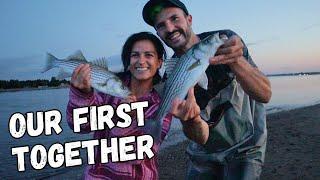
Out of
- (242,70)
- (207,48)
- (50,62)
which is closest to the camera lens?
(207,48)

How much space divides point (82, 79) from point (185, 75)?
1.04m

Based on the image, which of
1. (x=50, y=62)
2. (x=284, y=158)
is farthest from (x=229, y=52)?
(x=284, y=158)

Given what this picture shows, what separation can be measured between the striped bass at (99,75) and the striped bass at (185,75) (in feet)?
1.63

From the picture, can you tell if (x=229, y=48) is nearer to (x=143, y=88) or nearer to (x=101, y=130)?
(x=143, y=88)

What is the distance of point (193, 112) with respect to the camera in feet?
11.9

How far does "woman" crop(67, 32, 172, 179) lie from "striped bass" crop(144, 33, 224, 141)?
200 millimetres

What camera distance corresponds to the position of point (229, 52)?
386cm

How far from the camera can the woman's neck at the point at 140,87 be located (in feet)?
14.0

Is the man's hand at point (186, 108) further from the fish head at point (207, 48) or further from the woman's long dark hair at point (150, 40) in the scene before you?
the woman's long dark hair at point (150, 40)

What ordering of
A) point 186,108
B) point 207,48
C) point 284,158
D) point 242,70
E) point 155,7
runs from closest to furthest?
Answer: point 186,108, point 207,48, point 242,70, point 155,7, point 284,158

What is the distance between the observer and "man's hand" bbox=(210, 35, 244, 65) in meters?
3.85

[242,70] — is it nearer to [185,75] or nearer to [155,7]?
[185,75]

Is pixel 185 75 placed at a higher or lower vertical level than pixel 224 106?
higher

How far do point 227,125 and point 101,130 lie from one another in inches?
53.7
